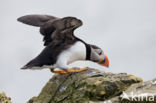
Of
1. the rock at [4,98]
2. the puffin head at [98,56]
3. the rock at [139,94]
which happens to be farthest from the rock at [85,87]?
the rock at [4,98]

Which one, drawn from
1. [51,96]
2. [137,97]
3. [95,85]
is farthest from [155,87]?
[51,96]

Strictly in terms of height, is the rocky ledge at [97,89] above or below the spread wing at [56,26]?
below

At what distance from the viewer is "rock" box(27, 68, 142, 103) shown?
920 cm

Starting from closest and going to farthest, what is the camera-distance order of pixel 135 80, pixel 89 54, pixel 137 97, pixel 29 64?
pixel 137 97
pixel 135 80
pixel 29 64
pixel 89 54

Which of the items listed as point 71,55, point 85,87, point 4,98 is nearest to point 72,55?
point 71,55

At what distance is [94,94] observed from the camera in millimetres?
9195

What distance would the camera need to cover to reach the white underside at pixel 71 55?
1049 centimetres

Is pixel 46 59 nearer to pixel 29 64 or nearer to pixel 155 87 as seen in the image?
pixel 29 64

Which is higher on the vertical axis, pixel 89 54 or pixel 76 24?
pixel 76 24

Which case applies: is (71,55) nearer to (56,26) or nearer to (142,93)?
(56,26)

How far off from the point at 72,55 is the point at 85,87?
5.56 ft

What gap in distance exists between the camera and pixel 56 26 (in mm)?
10203

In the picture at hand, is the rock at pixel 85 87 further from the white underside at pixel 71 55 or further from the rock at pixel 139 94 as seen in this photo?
the white underside at pixel 71 55

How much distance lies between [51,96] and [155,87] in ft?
11.8
